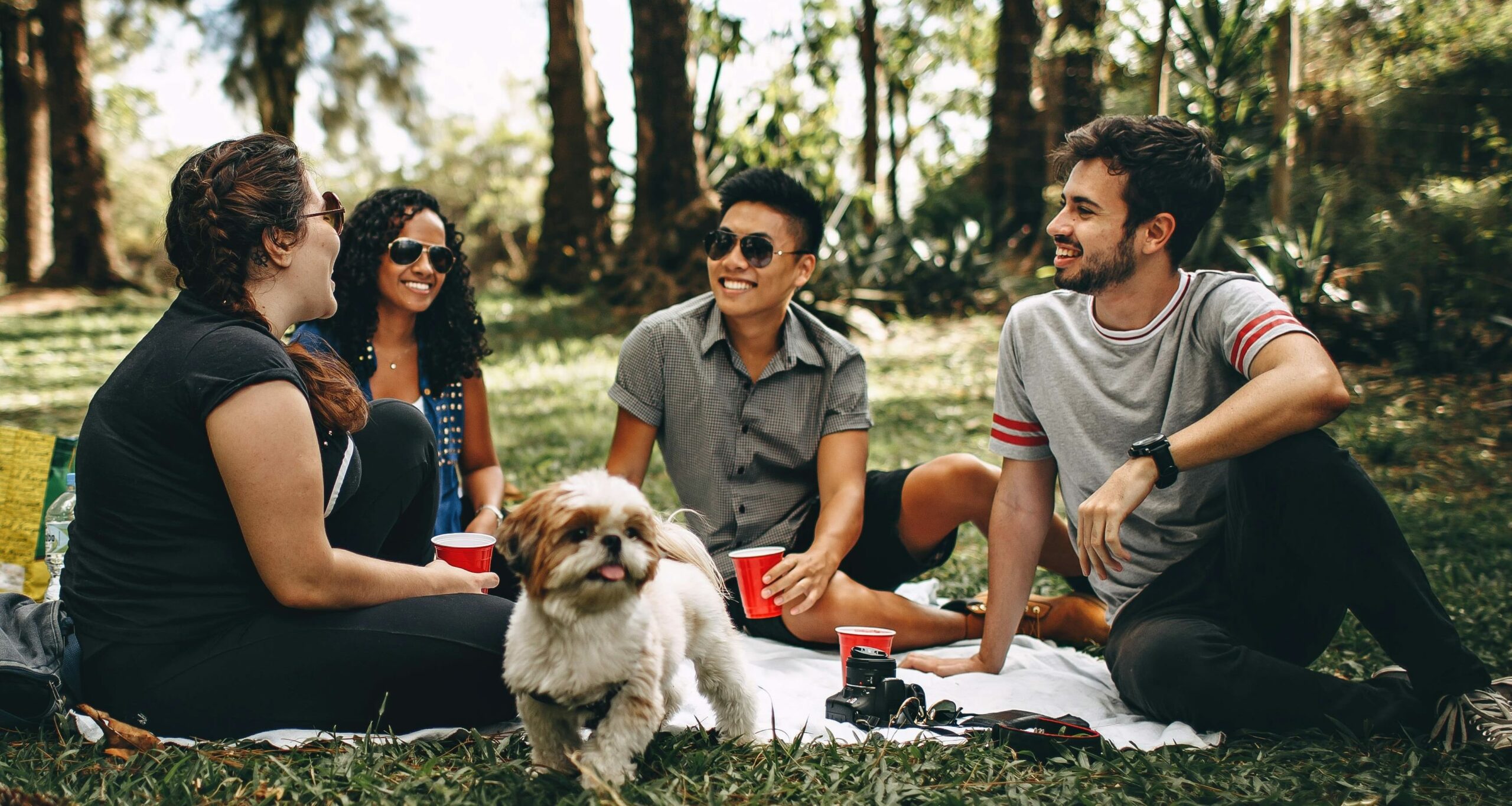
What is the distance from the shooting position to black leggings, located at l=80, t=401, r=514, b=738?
253 cm

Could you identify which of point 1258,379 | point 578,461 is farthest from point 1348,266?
point 1258,379

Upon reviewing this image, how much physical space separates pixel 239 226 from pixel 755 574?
1.72 meters

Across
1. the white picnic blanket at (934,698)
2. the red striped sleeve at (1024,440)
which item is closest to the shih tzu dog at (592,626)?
the white picnic blanket at (934,698)

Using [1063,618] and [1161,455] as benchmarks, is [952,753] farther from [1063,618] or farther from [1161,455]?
[1063,618]

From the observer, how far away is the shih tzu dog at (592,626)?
2162mm

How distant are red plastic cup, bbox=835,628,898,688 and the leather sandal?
37.7 inches

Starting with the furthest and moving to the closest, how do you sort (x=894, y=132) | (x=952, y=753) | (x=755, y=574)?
(x=894, y=132) → (x=755, y=574) → (x=952, y=753)

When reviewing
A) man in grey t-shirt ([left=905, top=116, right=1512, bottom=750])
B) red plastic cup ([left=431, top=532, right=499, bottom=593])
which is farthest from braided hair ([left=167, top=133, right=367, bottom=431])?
man in grey t-shirt ([left=905, top=116, right=1512, bottom=750])

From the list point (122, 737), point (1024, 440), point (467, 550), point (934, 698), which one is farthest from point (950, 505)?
point (122, 737)

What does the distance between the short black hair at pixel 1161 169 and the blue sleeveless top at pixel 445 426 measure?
2540mm

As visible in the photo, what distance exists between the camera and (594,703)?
237cm

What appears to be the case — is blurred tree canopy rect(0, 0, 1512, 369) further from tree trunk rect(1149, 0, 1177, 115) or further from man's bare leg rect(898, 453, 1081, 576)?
man's bare leg rect(898, 453, 1081, 576)

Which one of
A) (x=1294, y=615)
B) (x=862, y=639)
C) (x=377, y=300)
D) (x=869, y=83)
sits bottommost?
(x=862, y=639)

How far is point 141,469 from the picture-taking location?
2.38 m
